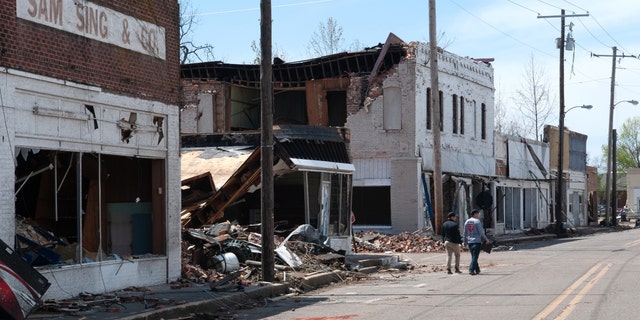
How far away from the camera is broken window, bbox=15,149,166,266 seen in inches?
642

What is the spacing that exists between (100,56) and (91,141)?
1.64m

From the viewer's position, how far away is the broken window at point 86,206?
16297 millimetres

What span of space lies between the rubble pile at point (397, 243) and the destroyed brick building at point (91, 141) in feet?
46.8

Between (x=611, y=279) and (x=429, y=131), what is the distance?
20893mm

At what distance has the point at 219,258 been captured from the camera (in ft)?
68.4

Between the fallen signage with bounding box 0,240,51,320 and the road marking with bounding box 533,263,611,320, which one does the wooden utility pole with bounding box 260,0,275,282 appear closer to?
the road marking with bounding box 533,263,611,320

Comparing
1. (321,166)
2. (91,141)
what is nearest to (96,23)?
(91,141)

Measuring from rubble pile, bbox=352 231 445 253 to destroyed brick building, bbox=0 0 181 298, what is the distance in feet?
Answer: 46.8

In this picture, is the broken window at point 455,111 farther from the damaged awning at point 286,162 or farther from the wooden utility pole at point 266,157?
the wooden utility pole at point 266,157

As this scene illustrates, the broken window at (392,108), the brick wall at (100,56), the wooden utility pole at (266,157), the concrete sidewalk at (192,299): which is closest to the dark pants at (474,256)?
the concrete sidewalk at (192,299)

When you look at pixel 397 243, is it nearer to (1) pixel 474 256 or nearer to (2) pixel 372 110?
(2) pixel 372 110

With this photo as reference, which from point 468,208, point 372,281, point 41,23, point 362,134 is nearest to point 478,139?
point 468,208

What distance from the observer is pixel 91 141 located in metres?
17.0

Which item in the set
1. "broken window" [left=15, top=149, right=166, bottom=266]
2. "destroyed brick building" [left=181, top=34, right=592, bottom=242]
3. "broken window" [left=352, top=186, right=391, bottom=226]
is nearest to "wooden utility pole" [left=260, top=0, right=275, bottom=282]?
"broken window" [left=15, top=149, right=166, bottom=266]
